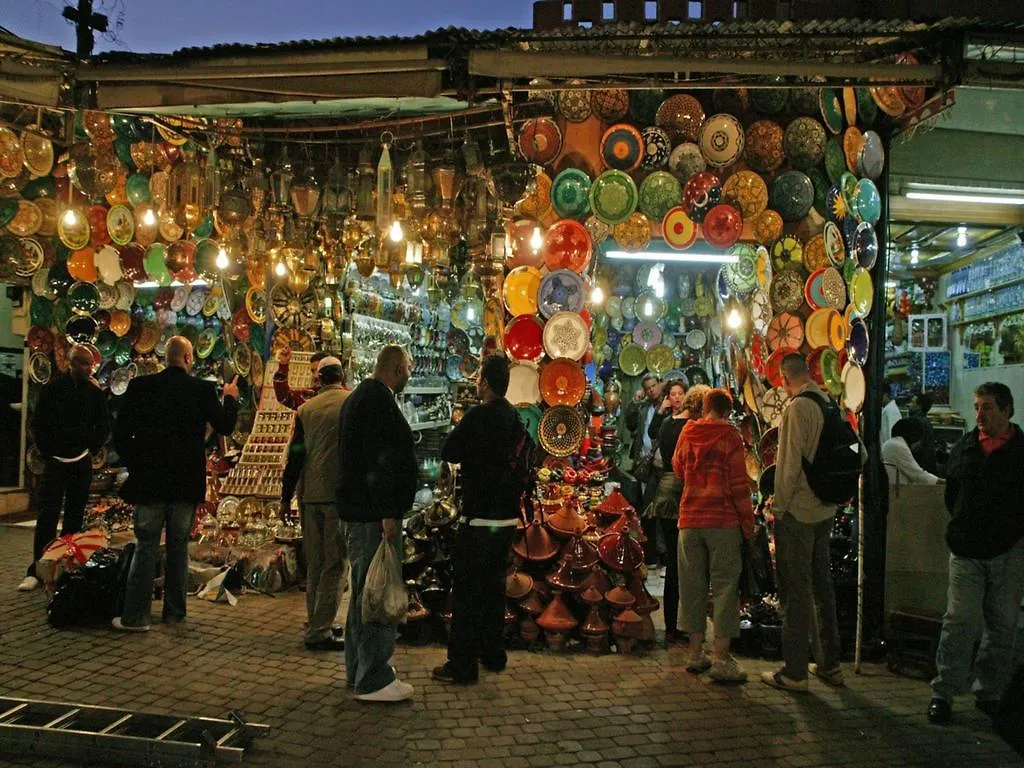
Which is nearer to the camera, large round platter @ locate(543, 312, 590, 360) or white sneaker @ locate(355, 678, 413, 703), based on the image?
white sneaker @ locate(355, 678, 413, 703)

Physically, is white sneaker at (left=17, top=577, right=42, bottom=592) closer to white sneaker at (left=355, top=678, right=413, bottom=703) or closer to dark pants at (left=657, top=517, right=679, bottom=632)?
white sneaker at (left=355, top=678, right=413, bottom=703)

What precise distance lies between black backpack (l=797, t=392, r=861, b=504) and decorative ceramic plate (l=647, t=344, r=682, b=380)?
15.5ft

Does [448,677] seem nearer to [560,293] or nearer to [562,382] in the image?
[562,382]

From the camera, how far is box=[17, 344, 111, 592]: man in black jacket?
19.2 feet

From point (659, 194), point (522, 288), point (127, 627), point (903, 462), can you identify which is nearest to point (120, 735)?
point (127, 627)

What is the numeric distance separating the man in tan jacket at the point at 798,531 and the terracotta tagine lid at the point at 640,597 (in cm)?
86

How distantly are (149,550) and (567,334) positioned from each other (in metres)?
3.17

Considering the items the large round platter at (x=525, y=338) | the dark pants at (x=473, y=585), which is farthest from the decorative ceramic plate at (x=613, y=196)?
the dark pants at (x=473, y=585)

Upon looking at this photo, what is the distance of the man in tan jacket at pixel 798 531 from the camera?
4172 millimetres

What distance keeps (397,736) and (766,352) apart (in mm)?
4186

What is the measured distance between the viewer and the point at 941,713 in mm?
3863

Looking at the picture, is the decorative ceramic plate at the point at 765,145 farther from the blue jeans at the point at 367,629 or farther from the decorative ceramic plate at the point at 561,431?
the blue jeans at the point at 367,629

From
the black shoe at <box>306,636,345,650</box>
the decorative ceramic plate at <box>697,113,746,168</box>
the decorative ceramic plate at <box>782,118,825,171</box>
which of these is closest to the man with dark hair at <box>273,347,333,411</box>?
the black shoe at <box>306,636,345,650</box>

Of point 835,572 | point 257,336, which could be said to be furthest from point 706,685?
point 257,336
